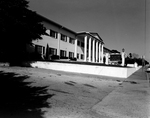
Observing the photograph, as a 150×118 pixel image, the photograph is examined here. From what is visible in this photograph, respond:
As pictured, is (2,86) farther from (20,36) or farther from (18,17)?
(18,17)

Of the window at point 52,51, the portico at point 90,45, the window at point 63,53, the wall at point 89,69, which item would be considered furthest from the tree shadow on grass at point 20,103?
the portico at point 90,45

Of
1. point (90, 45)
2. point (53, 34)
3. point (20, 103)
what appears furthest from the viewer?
point (90, 45)

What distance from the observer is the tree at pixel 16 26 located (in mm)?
10680

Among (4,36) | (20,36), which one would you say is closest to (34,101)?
(4,36)

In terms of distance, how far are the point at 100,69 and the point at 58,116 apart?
11.4 metres

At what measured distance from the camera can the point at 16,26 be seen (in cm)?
1144

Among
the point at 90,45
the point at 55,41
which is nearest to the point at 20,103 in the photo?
the point at 55,41

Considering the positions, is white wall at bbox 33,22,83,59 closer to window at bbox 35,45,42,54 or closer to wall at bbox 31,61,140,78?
window at bbox 35,45,42,54

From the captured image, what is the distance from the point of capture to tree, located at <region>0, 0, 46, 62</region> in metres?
10.7

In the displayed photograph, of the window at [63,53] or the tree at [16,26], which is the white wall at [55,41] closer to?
the window at [63,53]

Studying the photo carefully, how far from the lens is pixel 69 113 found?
13.7 ft

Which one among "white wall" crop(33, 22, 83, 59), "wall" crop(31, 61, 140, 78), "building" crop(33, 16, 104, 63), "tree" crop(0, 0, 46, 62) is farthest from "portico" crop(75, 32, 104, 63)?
"tree" crop(0, 0, 46, 62)

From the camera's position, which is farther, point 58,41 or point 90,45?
point 90,45

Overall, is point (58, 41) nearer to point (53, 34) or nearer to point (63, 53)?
point (53, 34)
